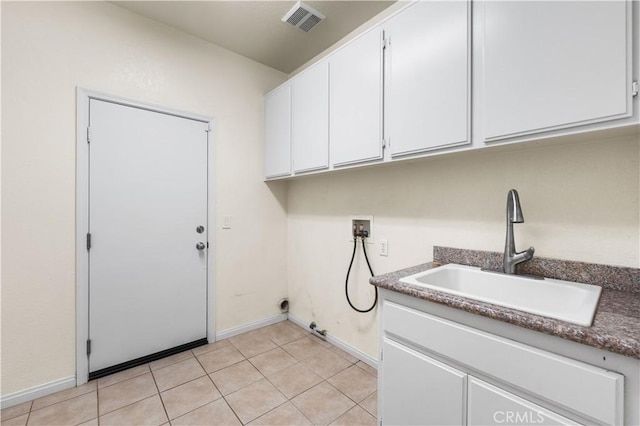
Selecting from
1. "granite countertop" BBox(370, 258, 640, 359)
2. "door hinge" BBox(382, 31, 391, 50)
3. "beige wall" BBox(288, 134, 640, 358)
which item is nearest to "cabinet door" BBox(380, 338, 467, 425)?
"granite countertop" BBox(370, 258, 640, 359)

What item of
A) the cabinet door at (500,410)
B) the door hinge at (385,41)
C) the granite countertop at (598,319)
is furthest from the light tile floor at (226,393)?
the door hinge at (385,41)

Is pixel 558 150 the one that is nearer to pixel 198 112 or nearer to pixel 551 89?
pixel 551 89

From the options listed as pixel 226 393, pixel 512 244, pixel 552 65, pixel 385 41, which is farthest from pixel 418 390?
pixel 385 41

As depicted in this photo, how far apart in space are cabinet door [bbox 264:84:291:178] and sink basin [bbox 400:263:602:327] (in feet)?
5.04

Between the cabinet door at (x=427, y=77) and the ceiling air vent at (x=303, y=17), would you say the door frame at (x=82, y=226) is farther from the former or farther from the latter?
the cabinet door at (x=427, y=77)

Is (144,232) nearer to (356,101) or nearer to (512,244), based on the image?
(356,101)

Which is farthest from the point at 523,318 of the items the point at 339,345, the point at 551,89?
the point at 339,345

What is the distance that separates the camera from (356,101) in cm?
184

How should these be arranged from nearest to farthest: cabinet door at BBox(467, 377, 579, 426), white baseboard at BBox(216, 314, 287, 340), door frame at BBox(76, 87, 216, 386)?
cabinet door at BBox(467, 377, 579, 426)
door frame at BBox(76, 87, 216, 386)
white baseboard at BBox(216, 314, 287, 340)

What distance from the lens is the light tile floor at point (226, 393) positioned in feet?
5.41

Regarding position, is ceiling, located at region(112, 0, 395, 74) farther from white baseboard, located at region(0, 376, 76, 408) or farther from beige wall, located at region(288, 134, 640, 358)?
white baseboard, located at region(0, 376, 76, 408)

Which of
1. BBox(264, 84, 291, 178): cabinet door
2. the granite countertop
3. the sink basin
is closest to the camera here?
the granite countertop

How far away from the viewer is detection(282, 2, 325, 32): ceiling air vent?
2.02m

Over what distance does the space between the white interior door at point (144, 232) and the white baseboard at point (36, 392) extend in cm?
16
